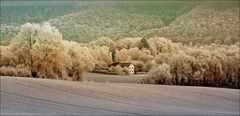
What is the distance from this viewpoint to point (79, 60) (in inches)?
286

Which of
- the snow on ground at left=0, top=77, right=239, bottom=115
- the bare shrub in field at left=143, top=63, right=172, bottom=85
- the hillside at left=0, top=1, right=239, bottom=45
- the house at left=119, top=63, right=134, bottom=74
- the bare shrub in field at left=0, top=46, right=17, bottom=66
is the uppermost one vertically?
the hillside at left=0, top=1, right=239, bottom=45

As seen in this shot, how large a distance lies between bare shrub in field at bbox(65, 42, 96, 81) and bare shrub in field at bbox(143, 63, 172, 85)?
768mm

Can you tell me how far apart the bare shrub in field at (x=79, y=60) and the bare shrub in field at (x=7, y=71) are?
73cm

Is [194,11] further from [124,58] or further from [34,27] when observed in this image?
[34,27]

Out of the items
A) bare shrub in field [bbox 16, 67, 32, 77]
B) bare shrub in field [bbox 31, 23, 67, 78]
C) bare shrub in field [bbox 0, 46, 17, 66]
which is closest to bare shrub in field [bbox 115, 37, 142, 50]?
bare shrub in field [bbox 31, 23, 67, 78]

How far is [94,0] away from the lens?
292 inches

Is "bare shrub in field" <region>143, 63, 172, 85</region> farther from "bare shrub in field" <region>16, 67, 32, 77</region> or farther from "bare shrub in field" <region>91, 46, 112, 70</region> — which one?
"bare shrub in field" <region>16, 67, 32, 77</region>

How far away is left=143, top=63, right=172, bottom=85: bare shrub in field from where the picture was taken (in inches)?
289

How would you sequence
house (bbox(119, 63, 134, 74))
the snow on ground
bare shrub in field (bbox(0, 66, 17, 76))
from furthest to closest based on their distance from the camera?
house (bbox(119, 63, 134, 74)), bare shrub in field (bbox(0, 66, 17, 76)), the snow on ground

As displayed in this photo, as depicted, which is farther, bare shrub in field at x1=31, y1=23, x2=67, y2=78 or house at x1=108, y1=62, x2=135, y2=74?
house at x1=108, y1=62, x2=135, y2=74

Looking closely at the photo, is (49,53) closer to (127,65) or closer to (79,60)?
(79,60)

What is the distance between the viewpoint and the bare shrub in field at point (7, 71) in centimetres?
701

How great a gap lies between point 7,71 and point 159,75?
6.49 ft

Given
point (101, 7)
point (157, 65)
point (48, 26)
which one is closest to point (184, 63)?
point (157, 65)
